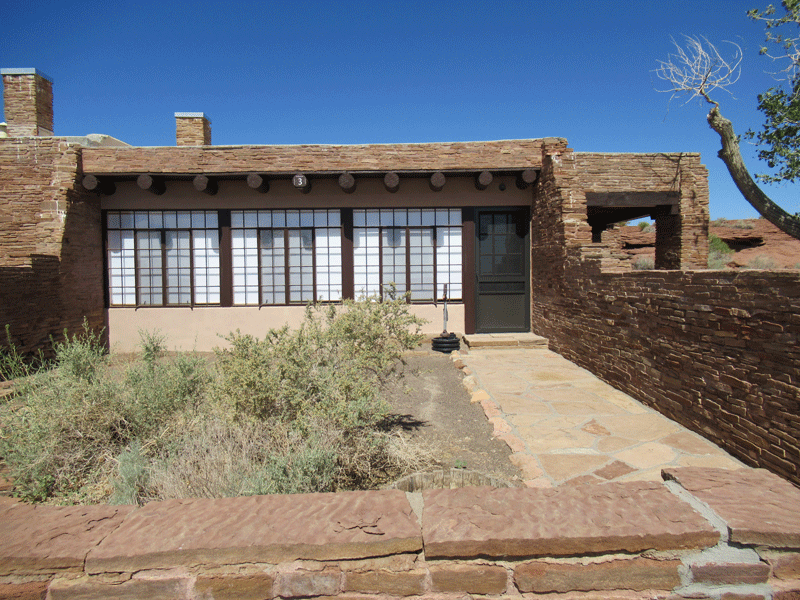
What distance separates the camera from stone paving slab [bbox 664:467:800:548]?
1438 mm

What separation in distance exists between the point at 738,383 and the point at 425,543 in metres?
3.36

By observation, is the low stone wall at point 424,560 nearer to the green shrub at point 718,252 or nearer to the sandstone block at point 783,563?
the sandstone block at point 783,563

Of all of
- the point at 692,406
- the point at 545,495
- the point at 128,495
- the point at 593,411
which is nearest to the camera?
the point at 545,495

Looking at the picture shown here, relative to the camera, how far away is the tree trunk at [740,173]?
10672mm

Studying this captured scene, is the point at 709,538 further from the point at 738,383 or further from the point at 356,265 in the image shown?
the point at 356,265

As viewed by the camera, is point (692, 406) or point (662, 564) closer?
point (662, 564)

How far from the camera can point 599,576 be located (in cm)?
145

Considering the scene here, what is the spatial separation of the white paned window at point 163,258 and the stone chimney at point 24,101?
2654 millimetres

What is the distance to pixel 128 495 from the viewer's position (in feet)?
8.34

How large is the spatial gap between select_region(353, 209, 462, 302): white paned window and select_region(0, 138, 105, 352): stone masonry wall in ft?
17.3

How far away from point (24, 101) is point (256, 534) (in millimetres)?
11630

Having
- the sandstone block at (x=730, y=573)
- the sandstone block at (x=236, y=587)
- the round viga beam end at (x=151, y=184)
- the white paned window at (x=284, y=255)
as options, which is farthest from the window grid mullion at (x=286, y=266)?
the sandstone block at (x=730, y=573)

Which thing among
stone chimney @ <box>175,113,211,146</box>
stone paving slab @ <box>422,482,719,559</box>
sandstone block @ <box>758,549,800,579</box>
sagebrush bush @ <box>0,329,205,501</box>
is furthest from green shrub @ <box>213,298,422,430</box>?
stone chimney @ <box>175,113,211,146</box>

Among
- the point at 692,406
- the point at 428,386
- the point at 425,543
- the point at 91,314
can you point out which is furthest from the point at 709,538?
the point at 91,314
